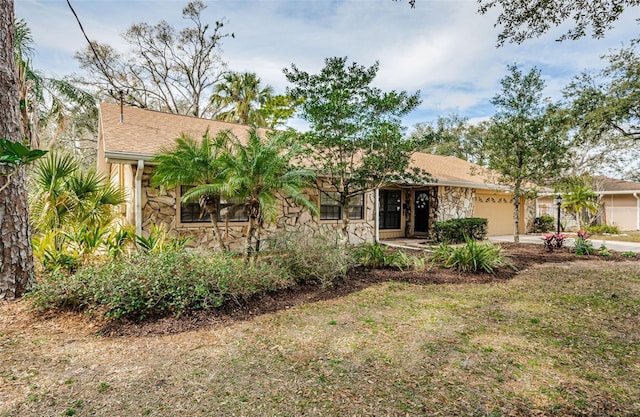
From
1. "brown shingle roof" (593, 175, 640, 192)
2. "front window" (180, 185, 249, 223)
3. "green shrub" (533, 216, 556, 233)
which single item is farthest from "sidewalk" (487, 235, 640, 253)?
"front window" (180, 185, 249, 223)

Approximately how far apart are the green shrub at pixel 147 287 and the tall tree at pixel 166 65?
18.2 meters

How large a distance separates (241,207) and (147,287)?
4.68 meters

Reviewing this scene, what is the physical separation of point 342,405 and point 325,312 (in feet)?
7.22

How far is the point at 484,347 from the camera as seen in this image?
11.7ft

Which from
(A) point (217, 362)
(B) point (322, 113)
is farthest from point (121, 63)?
(A) point (217, 362)

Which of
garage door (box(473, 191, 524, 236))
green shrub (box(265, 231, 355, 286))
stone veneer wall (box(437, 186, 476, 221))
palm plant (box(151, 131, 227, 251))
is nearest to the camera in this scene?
green shrub (box(265, 231, 355, 286))

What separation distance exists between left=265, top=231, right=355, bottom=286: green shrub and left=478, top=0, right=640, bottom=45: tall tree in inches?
167

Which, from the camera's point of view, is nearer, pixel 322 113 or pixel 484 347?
pixel 484 347

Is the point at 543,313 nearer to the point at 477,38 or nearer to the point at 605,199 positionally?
the point at 477,38

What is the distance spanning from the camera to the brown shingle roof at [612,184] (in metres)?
20.9

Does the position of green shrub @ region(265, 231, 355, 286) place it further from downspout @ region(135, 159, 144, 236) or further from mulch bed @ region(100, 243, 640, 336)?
downspout @ region(135, 159, 144, 236)

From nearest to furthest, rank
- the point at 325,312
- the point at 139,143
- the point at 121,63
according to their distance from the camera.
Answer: the point at 325,312 → the point at 139,143 → the point at 121,63

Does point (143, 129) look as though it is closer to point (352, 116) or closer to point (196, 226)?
point (196, 226)

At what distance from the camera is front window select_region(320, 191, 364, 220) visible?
35.1 ft
